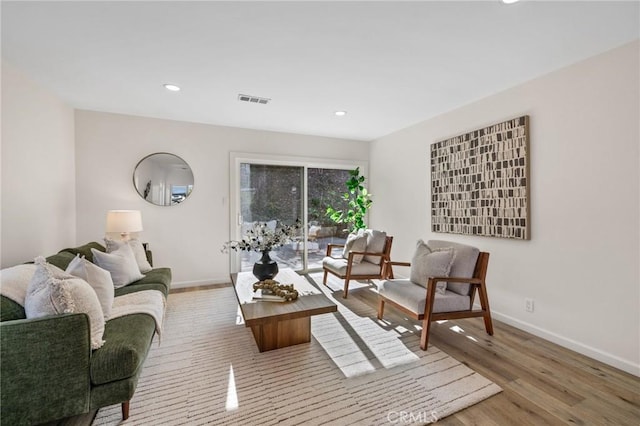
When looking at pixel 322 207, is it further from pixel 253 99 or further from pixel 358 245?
pixel 253 99

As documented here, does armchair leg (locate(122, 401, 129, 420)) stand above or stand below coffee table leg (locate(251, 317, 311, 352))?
below

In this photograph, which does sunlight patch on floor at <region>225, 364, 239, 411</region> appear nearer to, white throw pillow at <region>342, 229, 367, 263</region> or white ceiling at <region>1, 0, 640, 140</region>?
white throw pillow at <region>342, 229, 367, 263</region>

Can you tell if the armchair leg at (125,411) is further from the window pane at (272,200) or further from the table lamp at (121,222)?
the window pane at (272,200)

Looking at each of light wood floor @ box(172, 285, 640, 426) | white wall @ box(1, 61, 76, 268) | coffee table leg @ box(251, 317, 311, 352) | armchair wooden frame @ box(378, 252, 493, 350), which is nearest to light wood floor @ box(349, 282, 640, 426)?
light wood floor @ box(172, 285, 640, 426)

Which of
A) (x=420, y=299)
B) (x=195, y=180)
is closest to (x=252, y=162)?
(x=195, y=180)

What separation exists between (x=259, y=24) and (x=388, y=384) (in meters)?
2.67

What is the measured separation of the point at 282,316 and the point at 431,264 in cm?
149

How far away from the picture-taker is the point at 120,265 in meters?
2.67

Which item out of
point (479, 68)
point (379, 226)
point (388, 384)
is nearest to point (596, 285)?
point (388, 384)

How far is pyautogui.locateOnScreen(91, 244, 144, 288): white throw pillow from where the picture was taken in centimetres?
259

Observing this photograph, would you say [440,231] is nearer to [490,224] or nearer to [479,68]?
[490,224]

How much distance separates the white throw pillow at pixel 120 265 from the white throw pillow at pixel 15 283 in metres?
0.80

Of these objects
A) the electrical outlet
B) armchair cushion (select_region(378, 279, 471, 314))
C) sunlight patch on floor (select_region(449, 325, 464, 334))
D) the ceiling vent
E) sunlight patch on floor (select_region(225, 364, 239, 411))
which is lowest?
sunlight patch on floor (select_region(225, 364, 239, 411))

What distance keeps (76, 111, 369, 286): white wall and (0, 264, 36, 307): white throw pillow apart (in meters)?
2.29
